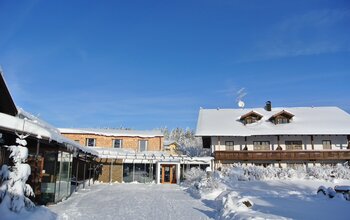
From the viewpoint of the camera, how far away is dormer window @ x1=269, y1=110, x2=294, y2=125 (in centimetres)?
3559

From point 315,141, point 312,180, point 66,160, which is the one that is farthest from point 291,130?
point 66,160

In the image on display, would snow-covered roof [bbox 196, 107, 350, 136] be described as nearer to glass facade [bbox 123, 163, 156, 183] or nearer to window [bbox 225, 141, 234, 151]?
window [bbox 225, 141, 234, 151]

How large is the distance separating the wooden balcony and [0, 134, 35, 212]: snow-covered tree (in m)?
23.9

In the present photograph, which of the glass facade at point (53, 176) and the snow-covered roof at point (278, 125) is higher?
the snow-covered roof at point (278, 125)

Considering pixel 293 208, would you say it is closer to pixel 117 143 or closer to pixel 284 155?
→ pixel 284 155

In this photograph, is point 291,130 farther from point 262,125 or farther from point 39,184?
point 39,184

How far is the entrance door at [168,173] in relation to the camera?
34.5m

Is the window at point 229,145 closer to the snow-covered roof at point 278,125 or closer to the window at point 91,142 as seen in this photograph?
the snow-covered roof at point 278,125

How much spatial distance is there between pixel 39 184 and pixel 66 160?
2739mm

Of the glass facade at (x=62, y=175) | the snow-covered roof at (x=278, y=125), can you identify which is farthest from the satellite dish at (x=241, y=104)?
the glass facade at (x=62, y=175)

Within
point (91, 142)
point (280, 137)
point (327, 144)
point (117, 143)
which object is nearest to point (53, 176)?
point (91, 142)

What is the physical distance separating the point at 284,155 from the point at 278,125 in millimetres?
4323

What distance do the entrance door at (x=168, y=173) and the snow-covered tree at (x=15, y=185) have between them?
24674mm

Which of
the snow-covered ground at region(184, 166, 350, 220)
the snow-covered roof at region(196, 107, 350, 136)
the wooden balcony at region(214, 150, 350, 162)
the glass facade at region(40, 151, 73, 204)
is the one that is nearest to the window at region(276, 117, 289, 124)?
the snow-covered roof at region(196, 107, 350, 136)
